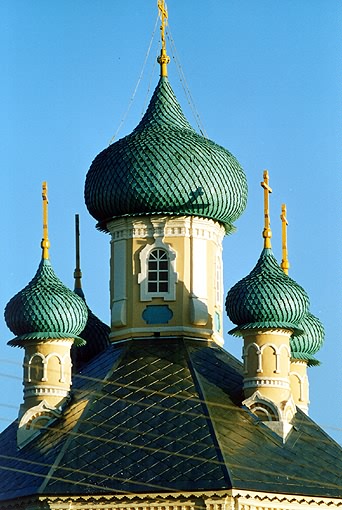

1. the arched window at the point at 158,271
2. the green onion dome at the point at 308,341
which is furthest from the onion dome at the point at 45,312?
the green onion dome at the point at 308,341

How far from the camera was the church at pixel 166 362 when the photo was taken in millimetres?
39219

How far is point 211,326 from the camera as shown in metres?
43.1

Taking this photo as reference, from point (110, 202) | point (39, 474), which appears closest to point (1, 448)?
point (39, 474)

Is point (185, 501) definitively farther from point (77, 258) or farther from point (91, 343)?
point (77, 258)

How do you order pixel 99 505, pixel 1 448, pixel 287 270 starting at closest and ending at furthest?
pixel 99 505 → pixel 1 448 → pixel 287 270

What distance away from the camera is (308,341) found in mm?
44938

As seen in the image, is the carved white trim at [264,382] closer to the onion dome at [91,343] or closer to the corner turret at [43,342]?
the corner turret at [43,342]

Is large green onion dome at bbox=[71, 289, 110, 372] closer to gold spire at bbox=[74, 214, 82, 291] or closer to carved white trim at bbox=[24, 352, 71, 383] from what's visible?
gold spire at bbox=[74, 214, 82, 291]

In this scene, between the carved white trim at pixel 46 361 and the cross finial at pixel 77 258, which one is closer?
the carved white trim at pixel 46 361

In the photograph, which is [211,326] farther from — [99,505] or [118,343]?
[99,505]

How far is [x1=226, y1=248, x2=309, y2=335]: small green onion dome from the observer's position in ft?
135

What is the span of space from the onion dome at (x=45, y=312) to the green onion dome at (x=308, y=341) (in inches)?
186

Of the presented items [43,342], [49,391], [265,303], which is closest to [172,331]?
[265,303]

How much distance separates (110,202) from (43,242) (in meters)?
1.59
